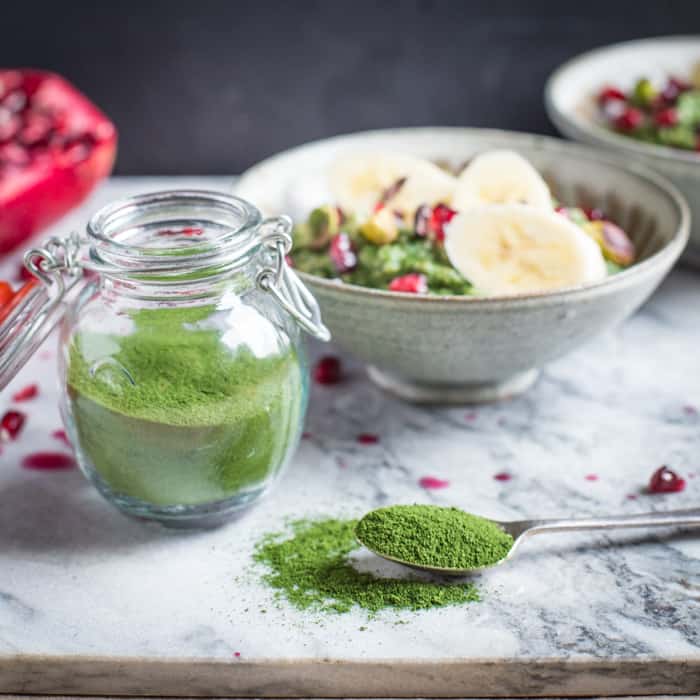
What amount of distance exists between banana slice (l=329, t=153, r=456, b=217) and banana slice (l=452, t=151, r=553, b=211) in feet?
0.14

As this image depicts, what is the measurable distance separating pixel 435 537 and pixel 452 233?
0.47m

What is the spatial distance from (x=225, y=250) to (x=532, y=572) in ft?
1.68

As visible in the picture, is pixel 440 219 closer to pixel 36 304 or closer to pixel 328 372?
pixel 328 372

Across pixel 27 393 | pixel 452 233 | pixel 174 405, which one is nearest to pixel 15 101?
pixel 27 393

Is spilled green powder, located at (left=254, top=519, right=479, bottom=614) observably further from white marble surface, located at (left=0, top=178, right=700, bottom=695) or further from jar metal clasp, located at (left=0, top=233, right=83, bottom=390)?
jar metal clasp, located at (left=0, top=233, right=83, bottom=390)

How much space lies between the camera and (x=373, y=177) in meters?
1.73

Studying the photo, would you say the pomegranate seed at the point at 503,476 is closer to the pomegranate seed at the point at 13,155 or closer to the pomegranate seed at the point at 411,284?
the pomegranate seed at the point at 411,284

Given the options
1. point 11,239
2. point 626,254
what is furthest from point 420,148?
point 11,239

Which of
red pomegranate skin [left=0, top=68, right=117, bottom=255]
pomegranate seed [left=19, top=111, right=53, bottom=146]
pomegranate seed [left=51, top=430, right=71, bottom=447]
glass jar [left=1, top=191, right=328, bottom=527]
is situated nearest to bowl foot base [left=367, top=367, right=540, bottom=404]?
glass jar [left=1, top=191, right=328, bottom=527]

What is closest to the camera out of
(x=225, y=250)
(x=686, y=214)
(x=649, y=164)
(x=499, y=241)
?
(x=225, y=250)

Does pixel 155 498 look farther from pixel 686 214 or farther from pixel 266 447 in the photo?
pixel 686 214

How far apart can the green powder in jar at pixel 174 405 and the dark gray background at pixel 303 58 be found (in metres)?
1.32

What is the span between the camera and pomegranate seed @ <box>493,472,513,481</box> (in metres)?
1.35

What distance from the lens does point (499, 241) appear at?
1.39 meters
